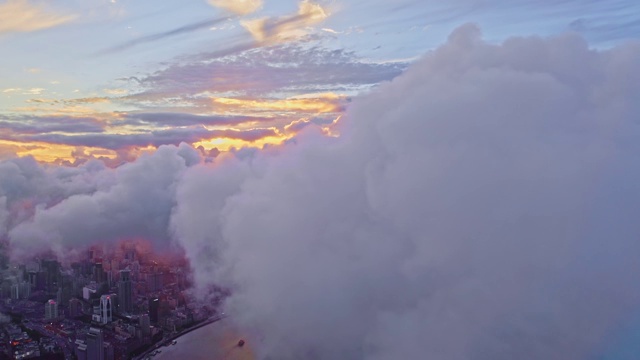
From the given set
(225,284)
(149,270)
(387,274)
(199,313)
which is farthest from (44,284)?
(387,274)

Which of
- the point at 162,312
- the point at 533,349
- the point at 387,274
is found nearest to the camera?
the point at 533,349

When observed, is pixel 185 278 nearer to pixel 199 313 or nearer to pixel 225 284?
pixel 199 313

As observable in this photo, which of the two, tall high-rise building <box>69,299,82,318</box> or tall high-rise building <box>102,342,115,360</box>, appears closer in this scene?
tall high-rise building <box>102,342,115,360</box>

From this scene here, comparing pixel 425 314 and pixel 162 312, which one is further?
pixel 162 312

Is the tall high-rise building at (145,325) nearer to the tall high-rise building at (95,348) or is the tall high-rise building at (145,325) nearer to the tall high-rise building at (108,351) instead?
the tall high-rise building at (108,351)

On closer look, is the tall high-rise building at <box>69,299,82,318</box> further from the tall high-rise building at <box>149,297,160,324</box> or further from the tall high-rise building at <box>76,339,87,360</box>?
the tall high-rise building at <box>76,339,87,360</box>

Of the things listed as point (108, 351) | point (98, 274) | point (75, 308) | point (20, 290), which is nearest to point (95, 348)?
point (108, 351)

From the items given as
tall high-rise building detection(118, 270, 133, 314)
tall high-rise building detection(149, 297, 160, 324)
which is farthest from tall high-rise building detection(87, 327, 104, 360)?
tall high-rise building detection(118, 270, 133, 314)
